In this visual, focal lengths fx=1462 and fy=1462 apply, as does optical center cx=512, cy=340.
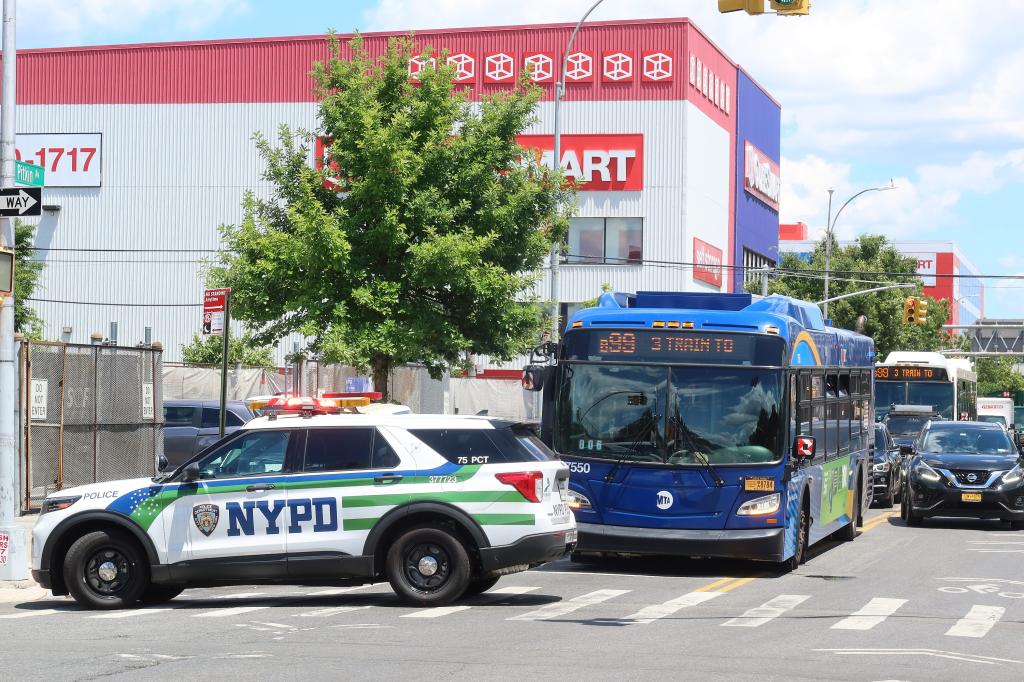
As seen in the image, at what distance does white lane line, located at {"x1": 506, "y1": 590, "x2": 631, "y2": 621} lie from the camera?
1208 centimetres

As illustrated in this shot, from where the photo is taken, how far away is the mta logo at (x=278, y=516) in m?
12.6

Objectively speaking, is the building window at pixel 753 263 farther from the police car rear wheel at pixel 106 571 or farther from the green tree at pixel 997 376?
the police car rear wheel at pixel 106 571

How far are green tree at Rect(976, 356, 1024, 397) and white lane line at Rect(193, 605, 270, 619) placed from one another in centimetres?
10597

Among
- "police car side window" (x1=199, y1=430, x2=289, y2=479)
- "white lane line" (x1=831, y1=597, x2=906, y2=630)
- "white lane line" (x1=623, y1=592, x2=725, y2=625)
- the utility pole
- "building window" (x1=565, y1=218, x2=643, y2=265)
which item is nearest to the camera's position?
"white lane line" (x1=831, y1=597, x2=906, y2=630)

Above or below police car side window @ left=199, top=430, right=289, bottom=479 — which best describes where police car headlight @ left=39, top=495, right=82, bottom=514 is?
below

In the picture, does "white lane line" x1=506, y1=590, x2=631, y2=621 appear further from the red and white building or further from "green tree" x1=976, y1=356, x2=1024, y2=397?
"green tree" x1=976, y1=356, x2=1024, y2=397

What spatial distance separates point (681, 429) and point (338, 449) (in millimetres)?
4184

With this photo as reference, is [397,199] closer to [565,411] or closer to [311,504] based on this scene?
[565,411]

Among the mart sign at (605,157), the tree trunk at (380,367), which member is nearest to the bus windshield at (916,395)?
the tree trunk at (380,367)

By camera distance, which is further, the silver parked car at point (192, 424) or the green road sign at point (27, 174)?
the silver parked car at point (192, 424)

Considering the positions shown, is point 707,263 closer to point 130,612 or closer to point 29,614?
point 130,612

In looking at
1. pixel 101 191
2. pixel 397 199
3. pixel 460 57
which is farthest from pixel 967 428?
pixel 101 191

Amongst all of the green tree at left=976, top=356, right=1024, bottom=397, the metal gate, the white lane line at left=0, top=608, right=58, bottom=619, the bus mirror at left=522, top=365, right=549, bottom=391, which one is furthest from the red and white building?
the green tree at left=976, top=356, right=1024, bottom=397

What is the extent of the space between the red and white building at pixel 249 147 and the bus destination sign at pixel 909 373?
19129 mm
